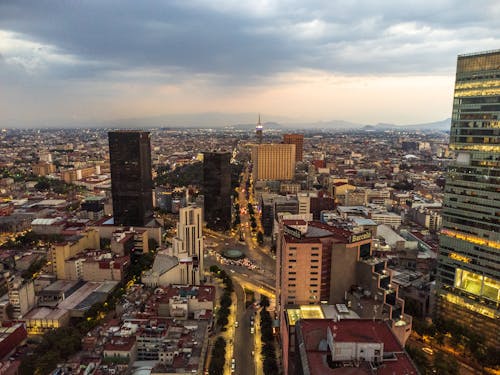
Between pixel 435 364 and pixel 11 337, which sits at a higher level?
pixel 435 364

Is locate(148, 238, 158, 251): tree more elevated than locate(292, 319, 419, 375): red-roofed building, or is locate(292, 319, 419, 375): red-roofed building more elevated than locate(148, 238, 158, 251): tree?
locate(292, 319, 419, 375): red-roofed building

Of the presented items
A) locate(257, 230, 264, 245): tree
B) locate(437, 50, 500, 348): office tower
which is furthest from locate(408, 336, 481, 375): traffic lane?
locate(257, 230, 264, 245): tree

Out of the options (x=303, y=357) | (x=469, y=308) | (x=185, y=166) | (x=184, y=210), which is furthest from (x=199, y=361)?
(x=185, y=166)

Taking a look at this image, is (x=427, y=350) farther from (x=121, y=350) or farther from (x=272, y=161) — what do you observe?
(x=272, y=161)

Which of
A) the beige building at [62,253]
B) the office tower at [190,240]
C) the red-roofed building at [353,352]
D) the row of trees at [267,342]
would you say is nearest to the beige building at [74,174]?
the beige building at [62,253]

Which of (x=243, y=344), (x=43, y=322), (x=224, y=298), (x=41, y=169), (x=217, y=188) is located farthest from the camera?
(x=41, y=169)

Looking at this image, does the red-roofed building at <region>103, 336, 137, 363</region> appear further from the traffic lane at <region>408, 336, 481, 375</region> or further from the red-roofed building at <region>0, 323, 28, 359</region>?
the traffic lane at <region>408, 336, 481, 375</region>

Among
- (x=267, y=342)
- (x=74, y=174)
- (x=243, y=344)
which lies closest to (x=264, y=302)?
(x=267, y=342)
